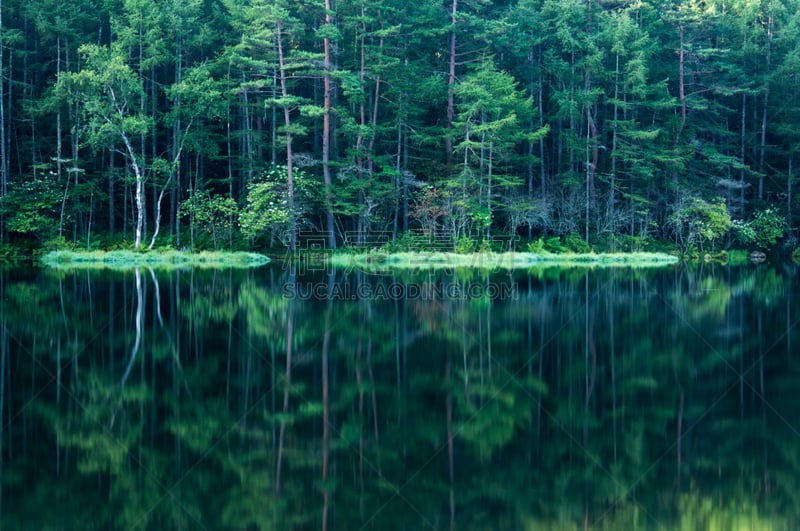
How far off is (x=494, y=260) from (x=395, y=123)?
30.7 ft

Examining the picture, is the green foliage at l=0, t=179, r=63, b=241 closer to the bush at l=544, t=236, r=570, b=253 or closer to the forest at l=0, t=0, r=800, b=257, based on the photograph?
the forest at l=0, t=0, r=800, b=257

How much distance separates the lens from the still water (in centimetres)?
580

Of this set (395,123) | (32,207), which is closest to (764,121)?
(395,123)

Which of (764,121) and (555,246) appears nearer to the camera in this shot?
(555,246)

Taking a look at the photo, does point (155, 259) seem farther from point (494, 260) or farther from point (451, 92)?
point (451, 92)

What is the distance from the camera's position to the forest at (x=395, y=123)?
34.2m

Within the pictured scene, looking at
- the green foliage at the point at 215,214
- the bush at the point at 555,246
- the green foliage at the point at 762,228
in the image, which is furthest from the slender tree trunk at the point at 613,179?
the green foliage at the point at 215,214

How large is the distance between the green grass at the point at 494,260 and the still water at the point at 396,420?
15.3 metres

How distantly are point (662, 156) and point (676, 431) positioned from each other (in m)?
34.1

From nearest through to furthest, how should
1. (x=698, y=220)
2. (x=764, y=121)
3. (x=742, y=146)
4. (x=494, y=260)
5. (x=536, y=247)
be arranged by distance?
1. (x=494, y=260)
2. (x=536, y=247)
3. (x=698, y=220)
4. (x=764, y=121)
5. (x=742, y=146)

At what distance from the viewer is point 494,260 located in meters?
32.7

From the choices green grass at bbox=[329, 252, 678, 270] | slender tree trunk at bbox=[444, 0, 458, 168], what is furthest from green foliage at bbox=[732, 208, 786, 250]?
slender tree trunk at bbox=[444, 0, 458, 168]

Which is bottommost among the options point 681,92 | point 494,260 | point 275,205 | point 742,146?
point 494,260

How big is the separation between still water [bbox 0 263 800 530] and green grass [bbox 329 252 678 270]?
604 inches
